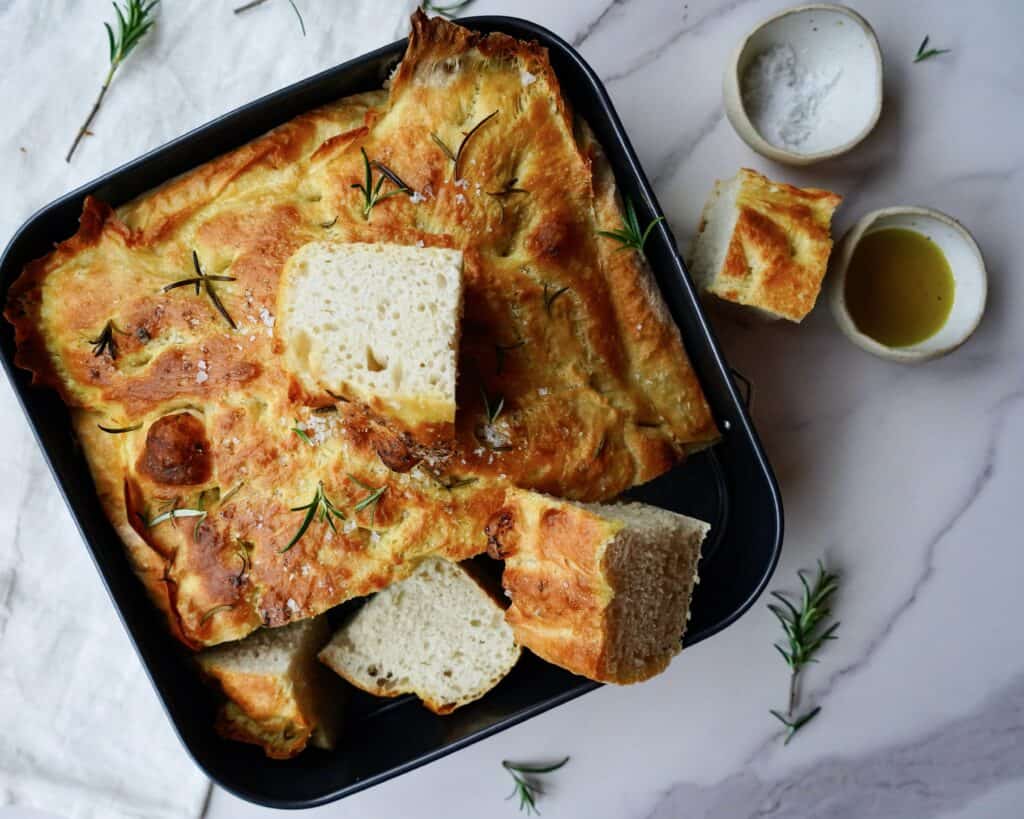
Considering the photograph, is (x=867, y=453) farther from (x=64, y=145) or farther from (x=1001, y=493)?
(x=64, y=145)

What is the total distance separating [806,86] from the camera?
2.68 metres

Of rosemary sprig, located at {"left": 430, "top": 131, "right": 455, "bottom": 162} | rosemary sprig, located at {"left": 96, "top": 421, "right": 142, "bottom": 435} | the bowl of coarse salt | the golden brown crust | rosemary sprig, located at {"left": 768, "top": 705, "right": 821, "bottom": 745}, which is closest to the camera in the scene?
the golden brown crust

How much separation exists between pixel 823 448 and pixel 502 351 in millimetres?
1243

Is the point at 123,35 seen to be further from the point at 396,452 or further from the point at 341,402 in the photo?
the point at 396,452

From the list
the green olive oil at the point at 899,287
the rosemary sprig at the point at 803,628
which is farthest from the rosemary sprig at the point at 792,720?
the green olive oil at the point at 899,287

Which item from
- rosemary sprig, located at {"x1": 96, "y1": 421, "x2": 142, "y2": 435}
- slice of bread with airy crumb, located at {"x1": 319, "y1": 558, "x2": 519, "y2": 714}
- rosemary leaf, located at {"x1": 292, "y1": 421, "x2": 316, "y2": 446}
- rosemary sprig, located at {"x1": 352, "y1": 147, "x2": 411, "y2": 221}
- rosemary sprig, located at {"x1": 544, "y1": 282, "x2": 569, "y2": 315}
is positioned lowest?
slice of bread with airy crumb, located at {"x1": 319, "y1": 558, "x2": 519, "y2": 714}

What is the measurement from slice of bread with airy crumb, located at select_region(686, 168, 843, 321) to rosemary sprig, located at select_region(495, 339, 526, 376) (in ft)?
2.10

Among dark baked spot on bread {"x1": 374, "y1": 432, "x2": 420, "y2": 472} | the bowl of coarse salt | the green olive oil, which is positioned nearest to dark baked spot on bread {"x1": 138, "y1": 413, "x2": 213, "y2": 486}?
dark baked spot on bread {"x1": 374, "y1": 432, "x2": 420, "y2": 472}

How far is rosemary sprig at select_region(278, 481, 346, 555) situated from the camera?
7.25ft

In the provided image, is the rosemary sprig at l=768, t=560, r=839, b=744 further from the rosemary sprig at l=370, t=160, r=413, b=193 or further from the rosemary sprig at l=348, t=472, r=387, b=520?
the rosemary sprig at l=370, t=160, r=413, b=193

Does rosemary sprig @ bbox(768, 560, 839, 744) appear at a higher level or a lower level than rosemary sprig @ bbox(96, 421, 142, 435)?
lower


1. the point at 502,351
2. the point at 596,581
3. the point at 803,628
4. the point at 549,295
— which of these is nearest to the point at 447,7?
the point at 549,295

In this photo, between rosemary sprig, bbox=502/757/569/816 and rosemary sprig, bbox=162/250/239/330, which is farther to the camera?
rosemary sprig, bbox=502/757/569/816

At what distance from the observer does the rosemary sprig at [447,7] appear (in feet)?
8.98
